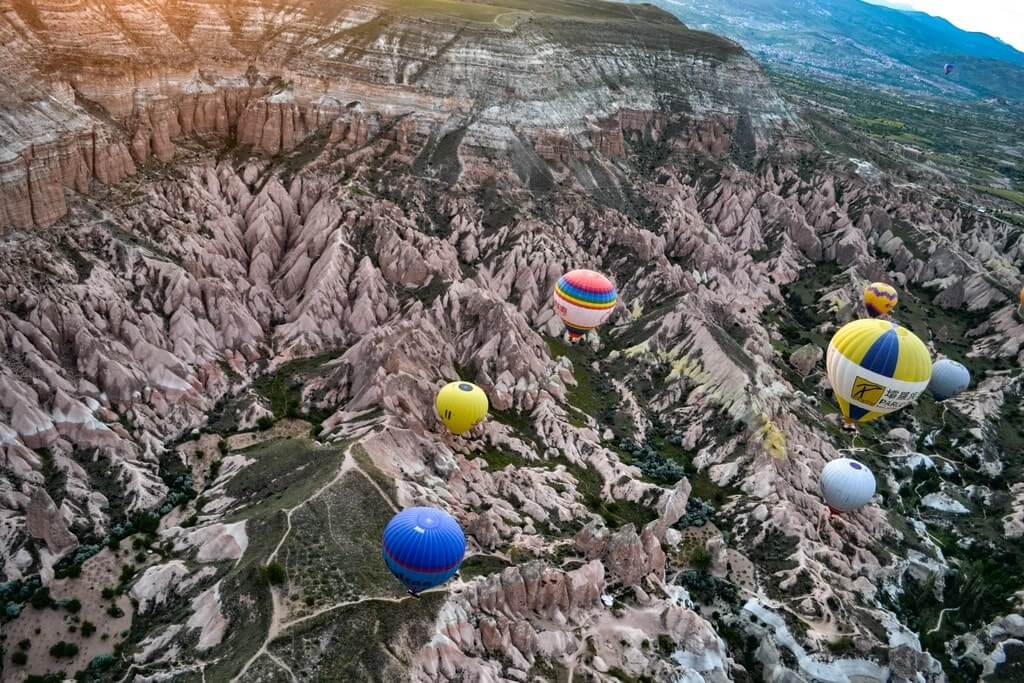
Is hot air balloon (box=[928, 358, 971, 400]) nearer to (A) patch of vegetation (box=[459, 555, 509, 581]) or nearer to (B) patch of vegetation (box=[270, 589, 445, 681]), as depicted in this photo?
(A) patch of vegetation (box=[459, 555, 509, 581])

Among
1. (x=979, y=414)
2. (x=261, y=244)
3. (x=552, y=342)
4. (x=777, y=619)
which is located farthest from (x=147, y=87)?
(x=979, y=414)

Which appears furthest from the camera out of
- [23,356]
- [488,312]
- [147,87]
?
[147,87]

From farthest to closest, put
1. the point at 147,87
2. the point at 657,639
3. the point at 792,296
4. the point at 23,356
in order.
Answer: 1. the point at 792,296
2. the point at 147,87
3. the point at 23,356
4. the point at 657,639

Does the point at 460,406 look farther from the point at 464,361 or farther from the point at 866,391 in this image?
the point at 866,391

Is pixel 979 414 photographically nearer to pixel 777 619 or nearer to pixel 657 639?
pixel 777 619

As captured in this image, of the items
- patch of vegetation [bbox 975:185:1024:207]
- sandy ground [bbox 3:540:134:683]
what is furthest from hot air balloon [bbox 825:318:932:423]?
patch of vegetation [bbox 975:185:1024:207]

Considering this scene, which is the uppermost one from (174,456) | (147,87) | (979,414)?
(147,87)

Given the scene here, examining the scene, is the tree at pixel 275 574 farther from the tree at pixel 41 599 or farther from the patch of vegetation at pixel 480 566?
the tree at pixel 41 599
